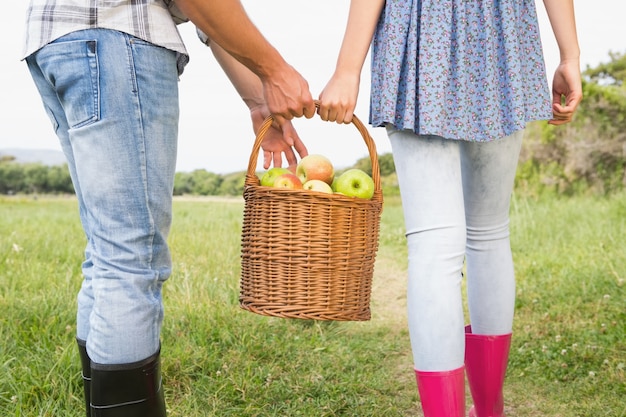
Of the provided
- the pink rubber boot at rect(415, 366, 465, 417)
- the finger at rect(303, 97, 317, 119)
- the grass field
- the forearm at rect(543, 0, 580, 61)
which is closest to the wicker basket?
the finger at rect(303, 97, 317, 119)

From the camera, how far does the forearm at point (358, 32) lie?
175cm

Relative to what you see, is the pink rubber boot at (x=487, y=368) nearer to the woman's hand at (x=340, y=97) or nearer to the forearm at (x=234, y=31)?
the woman's hand at (x=340, y=97)

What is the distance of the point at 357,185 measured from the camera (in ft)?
6.59

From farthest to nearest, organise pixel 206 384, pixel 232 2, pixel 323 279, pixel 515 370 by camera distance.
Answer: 1. pixel 515 370
2. pixel 206 384
3. pixel 323 279
4. pixel 232 2

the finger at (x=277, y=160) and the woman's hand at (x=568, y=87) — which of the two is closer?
the woman's hand at (x=568, y=87)

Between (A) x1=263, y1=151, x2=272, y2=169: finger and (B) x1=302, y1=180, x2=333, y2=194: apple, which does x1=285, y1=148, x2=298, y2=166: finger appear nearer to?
(A) x1=263, y1=151, x2=272, y2=169: finger

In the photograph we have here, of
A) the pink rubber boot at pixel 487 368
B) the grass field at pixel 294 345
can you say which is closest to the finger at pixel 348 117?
the pink rubber boot at pixel 487 368

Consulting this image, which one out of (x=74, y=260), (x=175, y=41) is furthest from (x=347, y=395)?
(x=74, y=260)

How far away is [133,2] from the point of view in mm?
1462

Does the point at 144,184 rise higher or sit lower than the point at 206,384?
higher

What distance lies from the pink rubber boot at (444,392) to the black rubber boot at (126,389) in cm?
69

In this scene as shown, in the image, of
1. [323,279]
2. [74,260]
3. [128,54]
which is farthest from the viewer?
[74,260]

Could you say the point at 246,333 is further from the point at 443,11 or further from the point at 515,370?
the point at 443,11

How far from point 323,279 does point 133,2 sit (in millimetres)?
900
